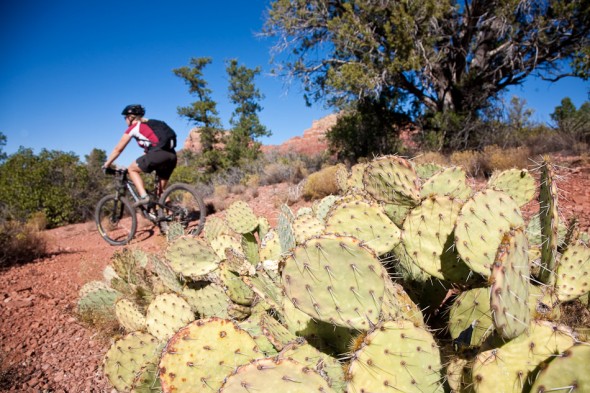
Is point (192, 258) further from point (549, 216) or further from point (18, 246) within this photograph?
point (18, 246)

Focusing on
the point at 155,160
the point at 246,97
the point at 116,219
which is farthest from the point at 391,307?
the point at 246,97

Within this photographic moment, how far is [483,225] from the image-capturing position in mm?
1323

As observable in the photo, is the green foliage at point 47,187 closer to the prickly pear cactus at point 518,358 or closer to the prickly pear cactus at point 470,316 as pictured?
the prickly pear cactus at point 470,316

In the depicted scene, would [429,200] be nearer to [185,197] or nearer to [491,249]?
[491,249]

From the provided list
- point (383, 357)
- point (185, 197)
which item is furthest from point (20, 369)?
point (185, 197)

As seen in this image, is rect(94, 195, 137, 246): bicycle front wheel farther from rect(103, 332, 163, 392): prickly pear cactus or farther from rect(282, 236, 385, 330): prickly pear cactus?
rect(282, 236, 385, 330): prickly pear cactus

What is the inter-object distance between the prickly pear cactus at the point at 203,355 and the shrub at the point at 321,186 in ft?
18.6

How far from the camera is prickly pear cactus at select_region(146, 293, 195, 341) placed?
6.62 feet

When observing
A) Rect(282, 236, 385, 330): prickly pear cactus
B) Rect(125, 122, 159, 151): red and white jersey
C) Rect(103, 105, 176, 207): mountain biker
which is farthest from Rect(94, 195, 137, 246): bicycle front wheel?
Rect(282, 236, 385, 330): prickly pear cactus

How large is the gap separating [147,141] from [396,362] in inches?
203

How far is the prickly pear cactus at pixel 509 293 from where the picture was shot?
86cm

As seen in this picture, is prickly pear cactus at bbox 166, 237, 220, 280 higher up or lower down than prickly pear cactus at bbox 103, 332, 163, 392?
higher up

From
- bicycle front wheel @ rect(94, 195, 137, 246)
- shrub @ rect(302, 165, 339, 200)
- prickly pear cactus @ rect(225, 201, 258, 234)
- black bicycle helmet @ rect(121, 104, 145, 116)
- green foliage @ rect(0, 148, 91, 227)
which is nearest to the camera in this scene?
prickly pear cactus @ rect(225, 201, 258, 234)

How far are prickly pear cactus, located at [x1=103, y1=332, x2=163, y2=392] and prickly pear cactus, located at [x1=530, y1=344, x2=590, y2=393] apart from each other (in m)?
1.69
